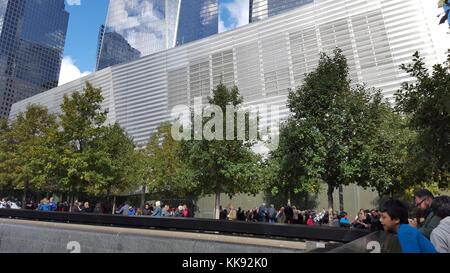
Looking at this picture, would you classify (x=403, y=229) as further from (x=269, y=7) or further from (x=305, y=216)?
(x=269, y=7)

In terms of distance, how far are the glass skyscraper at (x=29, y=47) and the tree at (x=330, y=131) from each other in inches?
4653

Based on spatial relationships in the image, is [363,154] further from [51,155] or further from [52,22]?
[52,22]

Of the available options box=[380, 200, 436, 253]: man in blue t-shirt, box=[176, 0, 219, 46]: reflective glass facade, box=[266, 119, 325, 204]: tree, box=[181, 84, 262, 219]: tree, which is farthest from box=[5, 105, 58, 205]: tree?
box=[176, 0, 219, 46]: reflective glass facade

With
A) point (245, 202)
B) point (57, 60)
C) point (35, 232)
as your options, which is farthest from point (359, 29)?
point (57, 60)

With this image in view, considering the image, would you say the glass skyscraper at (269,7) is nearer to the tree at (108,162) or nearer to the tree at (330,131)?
the tree at (108,162)

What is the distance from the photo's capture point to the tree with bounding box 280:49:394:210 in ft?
52.9

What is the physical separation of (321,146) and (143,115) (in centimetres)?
5300

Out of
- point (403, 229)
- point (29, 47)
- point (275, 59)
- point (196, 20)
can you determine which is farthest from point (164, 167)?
point (196, 20)

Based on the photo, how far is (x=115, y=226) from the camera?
980cm

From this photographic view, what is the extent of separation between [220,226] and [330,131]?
992 cm

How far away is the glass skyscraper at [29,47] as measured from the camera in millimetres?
120750

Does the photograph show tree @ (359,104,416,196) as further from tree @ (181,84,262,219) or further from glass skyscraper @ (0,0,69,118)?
glass skyscraper @ (0,0,69,118)

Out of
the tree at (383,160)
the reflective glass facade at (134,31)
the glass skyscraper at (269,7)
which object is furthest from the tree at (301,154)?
the reflective glass facade at (134,31)
